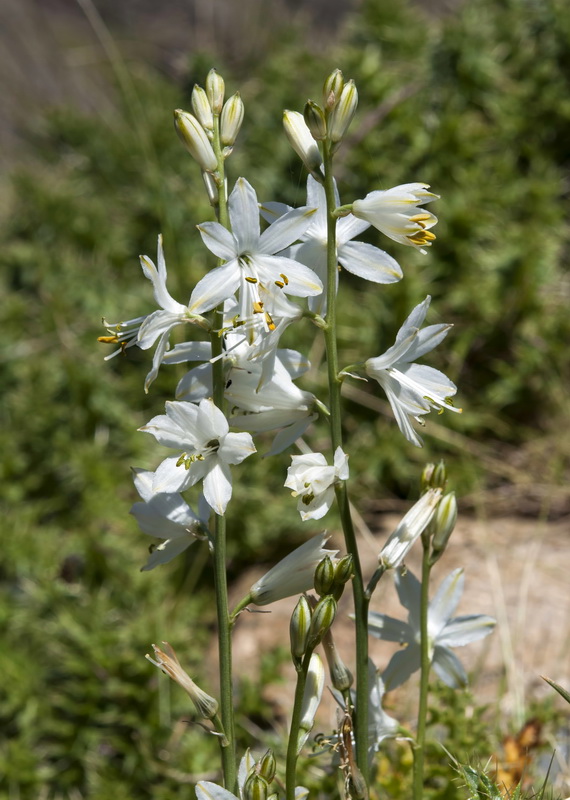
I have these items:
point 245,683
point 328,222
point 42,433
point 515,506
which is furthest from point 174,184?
point 328,222

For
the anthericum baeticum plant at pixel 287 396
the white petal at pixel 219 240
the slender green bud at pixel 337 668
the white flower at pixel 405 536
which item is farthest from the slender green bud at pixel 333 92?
the slender green bud at pixel 337 668

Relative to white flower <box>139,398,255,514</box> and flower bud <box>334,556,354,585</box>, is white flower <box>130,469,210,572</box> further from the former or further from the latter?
flower bud <box>334,556,354,585</box>

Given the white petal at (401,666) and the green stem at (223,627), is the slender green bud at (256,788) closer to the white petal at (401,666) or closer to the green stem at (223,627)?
the green stem at (223,627)

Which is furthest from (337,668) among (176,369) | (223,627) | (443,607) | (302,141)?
(176,369)

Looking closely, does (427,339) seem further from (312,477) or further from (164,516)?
(164,516)

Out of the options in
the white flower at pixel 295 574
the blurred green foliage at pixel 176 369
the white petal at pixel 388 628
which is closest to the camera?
the white flower at pixel 295 574

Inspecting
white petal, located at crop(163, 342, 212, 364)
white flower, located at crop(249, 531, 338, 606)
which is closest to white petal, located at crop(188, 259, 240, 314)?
white petal, located at crop(163, 342, 212, 364)
